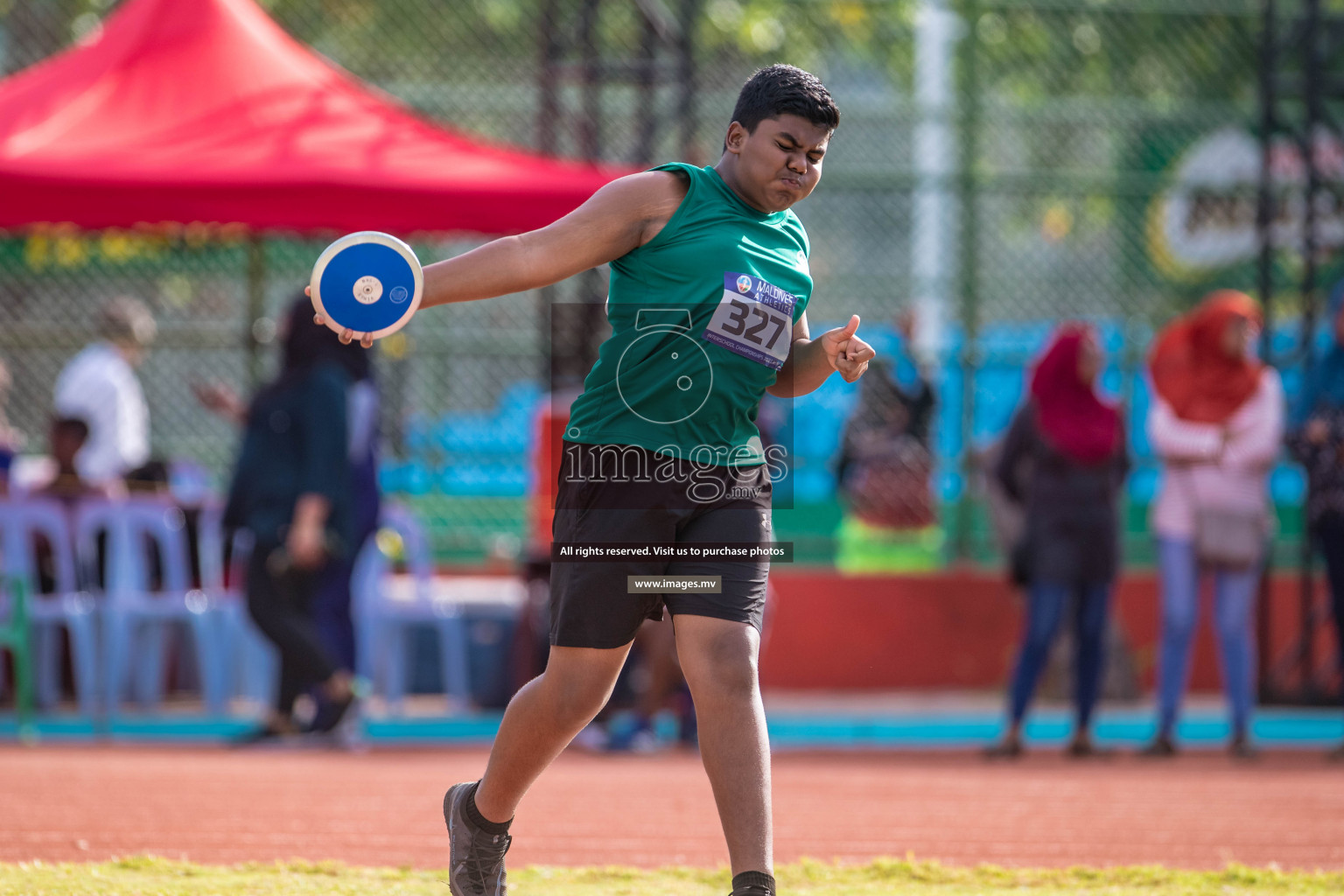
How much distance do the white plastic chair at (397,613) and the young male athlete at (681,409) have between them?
17.2 feet

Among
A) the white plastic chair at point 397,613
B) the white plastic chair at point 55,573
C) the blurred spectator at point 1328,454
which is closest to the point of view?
the blurred spectator at point 1328,454

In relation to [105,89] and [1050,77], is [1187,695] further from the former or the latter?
[105,89]

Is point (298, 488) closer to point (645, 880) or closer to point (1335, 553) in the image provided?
point (645, 880)

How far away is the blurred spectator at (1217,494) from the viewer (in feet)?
24.9

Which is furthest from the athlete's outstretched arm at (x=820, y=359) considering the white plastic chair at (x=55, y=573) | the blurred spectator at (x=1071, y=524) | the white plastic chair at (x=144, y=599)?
the white plastic chair at (x=144, y=599)

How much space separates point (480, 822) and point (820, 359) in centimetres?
112

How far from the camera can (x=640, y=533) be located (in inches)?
126

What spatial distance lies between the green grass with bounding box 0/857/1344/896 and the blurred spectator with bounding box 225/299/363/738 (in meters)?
3.14

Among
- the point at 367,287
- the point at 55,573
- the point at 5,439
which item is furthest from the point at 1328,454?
the point at 5,439

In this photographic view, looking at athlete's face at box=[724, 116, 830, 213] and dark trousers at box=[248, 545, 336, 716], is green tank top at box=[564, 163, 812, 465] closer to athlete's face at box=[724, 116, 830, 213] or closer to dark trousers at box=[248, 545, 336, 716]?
athlete's face at box=[724, 116, 830, 213]

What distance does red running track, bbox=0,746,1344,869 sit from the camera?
4664mm

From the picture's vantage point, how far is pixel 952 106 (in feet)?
33.3

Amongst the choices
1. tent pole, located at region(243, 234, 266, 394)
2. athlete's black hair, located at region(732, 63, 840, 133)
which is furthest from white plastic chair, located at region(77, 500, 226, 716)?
athlete's black hair, located at region(732, 63, 840, 133)

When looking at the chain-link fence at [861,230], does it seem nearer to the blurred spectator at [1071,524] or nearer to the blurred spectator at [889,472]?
the blurred spectator at [889,472]
